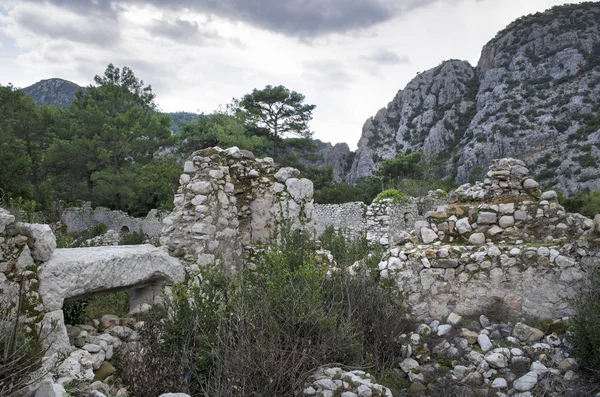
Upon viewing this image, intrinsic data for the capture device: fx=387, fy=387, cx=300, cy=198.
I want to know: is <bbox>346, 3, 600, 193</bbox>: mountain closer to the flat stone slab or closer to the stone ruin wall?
the stone ruin wall

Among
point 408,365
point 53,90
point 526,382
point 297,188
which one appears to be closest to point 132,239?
point 297,188

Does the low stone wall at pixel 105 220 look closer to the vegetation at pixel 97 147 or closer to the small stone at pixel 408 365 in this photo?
the vegetation at pixel 97 147

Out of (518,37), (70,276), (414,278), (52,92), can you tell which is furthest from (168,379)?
(52,92)

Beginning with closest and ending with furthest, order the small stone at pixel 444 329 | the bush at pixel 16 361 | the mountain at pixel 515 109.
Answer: the bush at pixel 16 361 < the small stone at pixel 444 329 < the mountain at pixel 515 109

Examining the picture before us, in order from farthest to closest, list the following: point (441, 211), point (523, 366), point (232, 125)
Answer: point (232, 125)
point (441, 211)
point (523, 366)

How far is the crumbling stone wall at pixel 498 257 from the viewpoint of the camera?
4578 mm

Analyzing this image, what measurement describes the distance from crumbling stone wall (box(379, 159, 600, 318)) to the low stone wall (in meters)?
18.7

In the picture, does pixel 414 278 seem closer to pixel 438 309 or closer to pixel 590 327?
pixel 438 309

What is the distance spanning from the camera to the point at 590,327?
338 centimetres

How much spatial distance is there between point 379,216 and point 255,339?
49.2ft

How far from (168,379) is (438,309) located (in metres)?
3.31

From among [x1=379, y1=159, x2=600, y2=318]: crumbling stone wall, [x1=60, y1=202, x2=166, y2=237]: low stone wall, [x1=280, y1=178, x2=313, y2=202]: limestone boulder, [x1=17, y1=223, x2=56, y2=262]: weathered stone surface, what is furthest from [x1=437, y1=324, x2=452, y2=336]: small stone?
[x1=60, y1=202, x2=166, y2=237]: low stone wall

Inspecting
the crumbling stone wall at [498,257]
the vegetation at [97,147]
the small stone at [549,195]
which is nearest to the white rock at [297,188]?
the crumbling stone wall at [498,257]

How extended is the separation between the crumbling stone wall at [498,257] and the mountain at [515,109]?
32.1 m
